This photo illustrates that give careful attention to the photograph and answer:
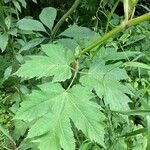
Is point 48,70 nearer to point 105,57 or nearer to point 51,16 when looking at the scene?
point 105,57

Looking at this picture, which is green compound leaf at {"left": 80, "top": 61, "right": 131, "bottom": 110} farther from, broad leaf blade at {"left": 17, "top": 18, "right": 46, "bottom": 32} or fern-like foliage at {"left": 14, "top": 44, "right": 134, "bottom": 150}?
broad leaf blade at {"left": 17, "top": 18, "right": 46, "bottom": 32}

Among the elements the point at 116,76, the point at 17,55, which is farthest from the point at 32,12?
the point at 116,76

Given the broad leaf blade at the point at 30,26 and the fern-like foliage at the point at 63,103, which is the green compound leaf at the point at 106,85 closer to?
the fern-like foliage at the point at 63,103

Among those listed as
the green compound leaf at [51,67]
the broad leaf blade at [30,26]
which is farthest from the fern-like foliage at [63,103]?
the broad leaf blade at [30,26]

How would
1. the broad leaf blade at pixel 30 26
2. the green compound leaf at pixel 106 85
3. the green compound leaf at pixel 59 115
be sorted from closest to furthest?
the green compound leaf at pixel 59 115, the green compound leaf at pixel 106 85, the broad leaf blade at pixel 30 26

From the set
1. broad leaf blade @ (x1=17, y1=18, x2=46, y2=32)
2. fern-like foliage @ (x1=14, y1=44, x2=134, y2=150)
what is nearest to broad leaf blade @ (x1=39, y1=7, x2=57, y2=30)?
broad leaf blade @ (x1=17, y1=18, x2=46, y2=32)

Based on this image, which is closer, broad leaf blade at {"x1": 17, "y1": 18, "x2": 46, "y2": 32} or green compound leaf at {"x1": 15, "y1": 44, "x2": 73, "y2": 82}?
green compound leaf at {"x1": 15, "y1": 44, "x2": 73, "y2": 82}

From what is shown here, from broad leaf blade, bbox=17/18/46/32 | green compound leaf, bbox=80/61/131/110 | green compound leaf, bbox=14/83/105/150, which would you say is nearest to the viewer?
green compound leaf, bbox=14/83/105/150
